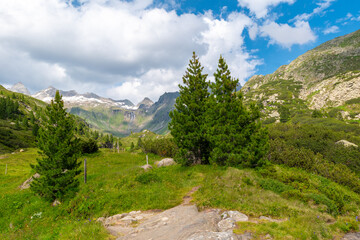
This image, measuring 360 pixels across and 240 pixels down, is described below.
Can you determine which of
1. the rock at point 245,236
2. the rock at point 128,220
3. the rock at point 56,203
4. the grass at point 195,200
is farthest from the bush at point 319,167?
the rock at point 56,203

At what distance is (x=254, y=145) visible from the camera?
66.4 ft

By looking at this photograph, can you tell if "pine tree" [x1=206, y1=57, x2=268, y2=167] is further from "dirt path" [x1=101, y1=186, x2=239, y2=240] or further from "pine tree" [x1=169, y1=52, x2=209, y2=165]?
"dirt path" [x1=101, y1=186, x2=239, y2=240]

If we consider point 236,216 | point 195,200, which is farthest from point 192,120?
point 236,216

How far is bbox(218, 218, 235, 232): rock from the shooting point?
29.1 feet

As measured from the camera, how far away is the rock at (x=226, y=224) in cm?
888

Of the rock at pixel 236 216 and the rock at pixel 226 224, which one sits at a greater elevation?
the rock at pixel 226 224

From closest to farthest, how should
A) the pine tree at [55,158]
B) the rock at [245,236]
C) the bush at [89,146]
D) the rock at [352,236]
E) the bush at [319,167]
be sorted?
the rock at [245,236] < the rock at [352,236] < the pine tree at [55,158] < the bush at [319,167] < the bush at [89,146]

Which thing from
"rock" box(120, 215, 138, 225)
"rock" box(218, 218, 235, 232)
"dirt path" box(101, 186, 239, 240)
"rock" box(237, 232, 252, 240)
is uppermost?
"rock" box(237, 232, 252, 240)

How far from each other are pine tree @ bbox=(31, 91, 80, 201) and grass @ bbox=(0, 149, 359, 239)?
64.5 inches

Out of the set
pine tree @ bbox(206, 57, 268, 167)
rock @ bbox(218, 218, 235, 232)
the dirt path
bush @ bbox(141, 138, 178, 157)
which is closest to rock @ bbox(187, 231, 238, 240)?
Answer: the dirt path

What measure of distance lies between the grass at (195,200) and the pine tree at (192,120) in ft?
10.7

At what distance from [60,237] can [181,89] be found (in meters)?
24.9

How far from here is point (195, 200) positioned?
1470 cm

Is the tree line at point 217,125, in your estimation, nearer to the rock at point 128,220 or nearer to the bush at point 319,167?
the bush at point 319,167
